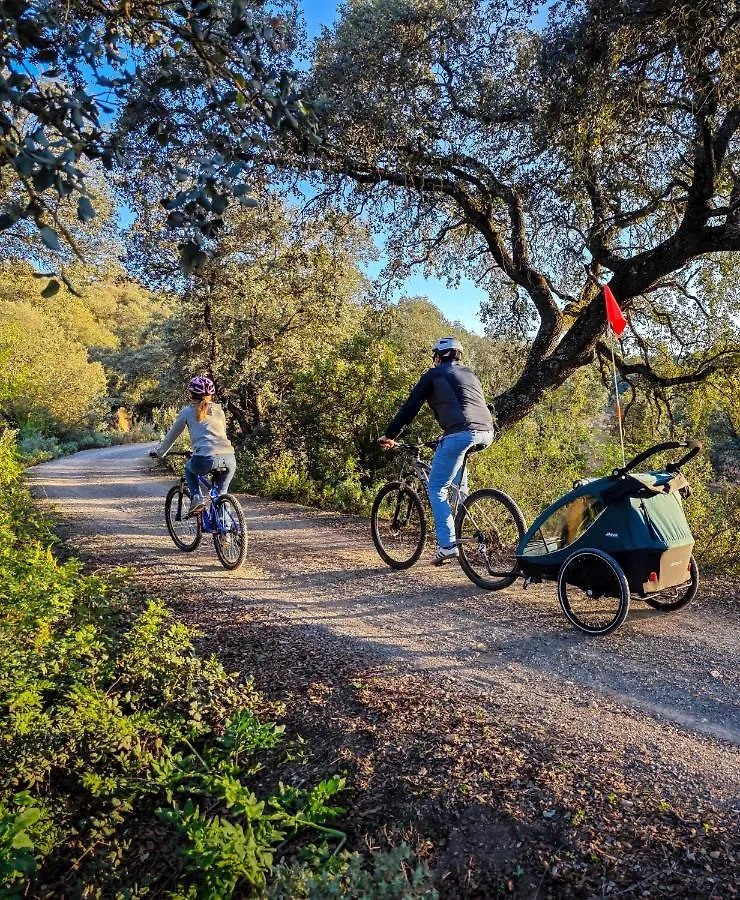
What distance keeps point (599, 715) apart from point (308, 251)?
436 inches

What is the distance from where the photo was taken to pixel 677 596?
5004 millimetres

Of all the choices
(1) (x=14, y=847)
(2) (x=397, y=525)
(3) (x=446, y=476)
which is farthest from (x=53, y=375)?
(1) (x=14, y=847)

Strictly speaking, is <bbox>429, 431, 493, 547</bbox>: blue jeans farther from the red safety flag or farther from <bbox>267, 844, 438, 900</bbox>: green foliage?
<bbox>267, 844, 438, 900</bbox>: green foliage

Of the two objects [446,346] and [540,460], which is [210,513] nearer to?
[446,346]

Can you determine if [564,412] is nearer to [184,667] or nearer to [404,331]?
[404,331]

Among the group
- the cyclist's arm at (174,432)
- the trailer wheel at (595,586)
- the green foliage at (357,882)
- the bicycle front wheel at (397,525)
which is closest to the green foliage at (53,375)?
the cyclist's arm at (174,432)

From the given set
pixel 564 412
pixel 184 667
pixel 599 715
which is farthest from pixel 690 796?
pixel 564 412

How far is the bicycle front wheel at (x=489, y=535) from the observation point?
220 inches

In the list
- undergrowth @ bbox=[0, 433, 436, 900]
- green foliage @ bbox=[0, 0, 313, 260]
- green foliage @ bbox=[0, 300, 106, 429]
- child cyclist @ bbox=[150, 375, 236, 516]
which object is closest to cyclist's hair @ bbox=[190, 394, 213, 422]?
child cyclist @ bbox=[150, 375, 236, 516]

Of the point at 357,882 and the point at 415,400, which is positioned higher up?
the point at 415,400

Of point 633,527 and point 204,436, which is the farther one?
point 204,436

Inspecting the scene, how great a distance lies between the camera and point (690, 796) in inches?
102

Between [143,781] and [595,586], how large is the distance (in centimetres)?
347

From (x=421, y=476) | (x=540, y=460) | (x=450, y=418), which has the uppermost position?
(x=450, y=418)
